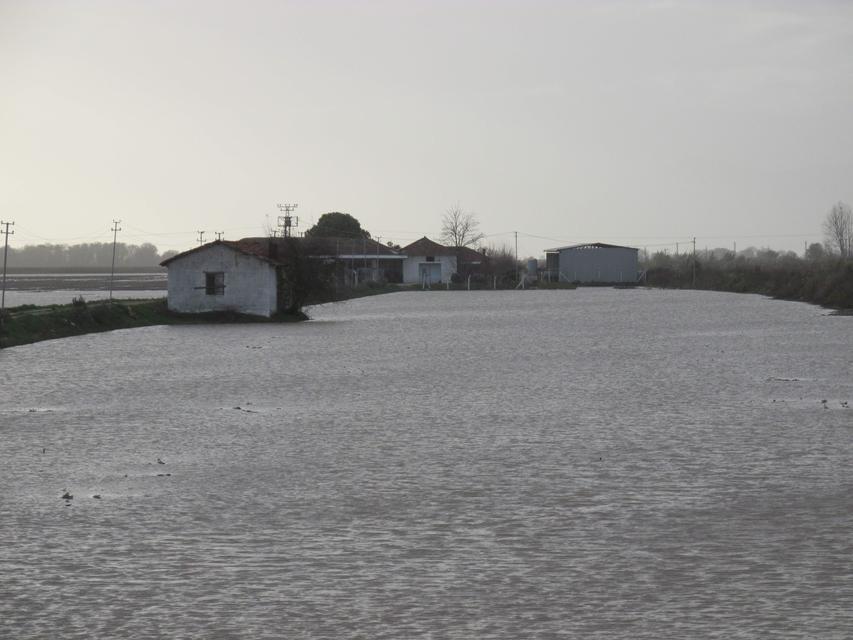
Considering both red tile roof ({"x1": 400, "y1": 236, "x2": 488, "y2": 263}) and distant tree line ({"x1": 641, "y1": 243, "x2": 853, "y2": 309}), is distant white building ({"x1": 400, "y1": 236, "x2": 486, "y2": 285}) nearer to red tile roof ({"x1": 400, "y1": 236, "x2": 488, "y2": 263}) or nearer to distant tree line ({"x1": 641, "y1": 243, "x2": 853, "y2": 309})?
red tile roof ({"x1": 400, "y1": 236, "x2": 488, "y2": 263})

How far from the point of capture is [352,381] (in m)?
29.9

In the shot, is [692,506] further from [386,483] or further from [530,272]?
[530,272]

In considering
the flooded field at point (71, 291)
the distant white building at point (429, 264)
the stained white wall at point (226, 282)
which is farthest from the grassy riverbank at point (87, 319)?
the distant white building at point (429, 264)

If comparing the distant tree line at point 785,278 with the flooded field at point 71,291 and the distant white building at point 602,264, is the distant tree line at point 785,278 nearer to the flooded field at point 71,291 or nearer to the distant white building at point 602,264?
the distant white building at point 602,264

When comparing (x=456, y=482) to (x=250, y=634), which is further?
(x=456, y=482)

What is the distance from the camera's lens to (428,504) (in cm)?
1430

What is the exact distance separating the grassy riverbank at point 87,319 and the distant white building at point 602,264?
88.6 metres

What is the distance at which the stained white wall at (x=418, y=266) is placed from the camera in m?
140

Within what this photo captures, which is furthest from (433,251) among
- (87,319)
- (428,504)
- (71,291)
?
(428,504)

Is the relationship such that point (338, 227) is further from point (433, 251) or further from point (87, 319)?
point (87, 319)

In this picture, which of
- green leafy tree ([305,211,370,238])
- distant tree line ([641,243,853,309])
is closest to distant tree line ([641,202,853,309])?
distant tree line ([641,243,853,309])

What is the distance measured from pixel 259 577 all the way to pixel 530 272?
149 meters

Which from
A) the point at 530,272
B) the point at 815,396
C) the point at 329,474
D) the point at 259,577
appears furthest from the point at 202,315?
the point at 530,272

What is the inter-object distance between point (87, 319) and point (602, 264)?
10358cm
